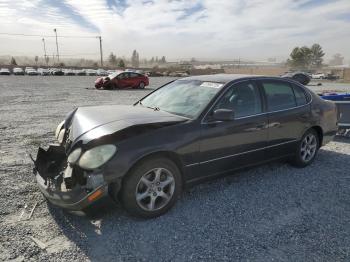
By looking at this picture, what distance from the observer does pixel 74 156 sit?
3.13m

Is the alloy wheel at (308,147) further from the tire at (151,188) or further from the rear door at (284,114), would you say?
the tire at (151,188)

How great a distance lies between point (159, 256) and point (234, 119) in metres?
1.99

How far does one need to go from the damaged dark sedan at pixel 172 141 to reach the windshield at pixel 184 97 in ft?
0.05

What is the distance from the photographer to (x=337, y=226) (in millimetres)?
3307

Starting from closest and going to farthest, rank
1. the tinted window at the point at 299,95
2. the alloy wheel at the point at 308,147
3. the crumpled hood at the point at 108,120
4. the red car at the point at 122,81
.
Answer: the crumpled hood at the point at 108,120 → the tinted window at the point at 299,95 → the alloy wheel at the point at 308,147 → the red car at the point at 122,81

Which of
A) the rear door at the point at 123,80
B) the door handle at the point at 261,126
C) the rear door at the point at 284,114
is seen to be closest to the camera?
the door handle at the point at 261,126

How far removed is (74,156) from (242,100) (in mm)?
2327

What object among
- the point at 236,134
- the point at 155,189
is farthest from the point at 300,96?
the point at 155,189

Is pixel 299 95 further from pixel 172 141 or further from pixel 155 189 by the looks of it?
Answer: pixel 155 189

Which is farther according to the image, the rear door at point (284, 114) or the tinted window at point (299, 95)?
the tinted window at point (299, 95)

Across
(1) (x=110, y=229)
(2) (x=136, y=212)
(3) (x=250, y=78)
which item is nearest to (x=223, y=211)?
(2) (x=136, y=212)

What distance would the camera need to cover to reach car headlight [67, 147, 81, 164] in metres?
3.09

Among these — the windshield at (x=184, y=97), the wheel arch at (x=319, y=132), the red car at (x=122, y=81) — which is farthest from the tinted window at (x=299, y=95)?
the red car at (x=122, y=81)

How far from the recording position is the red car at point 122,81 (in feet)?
67.5
